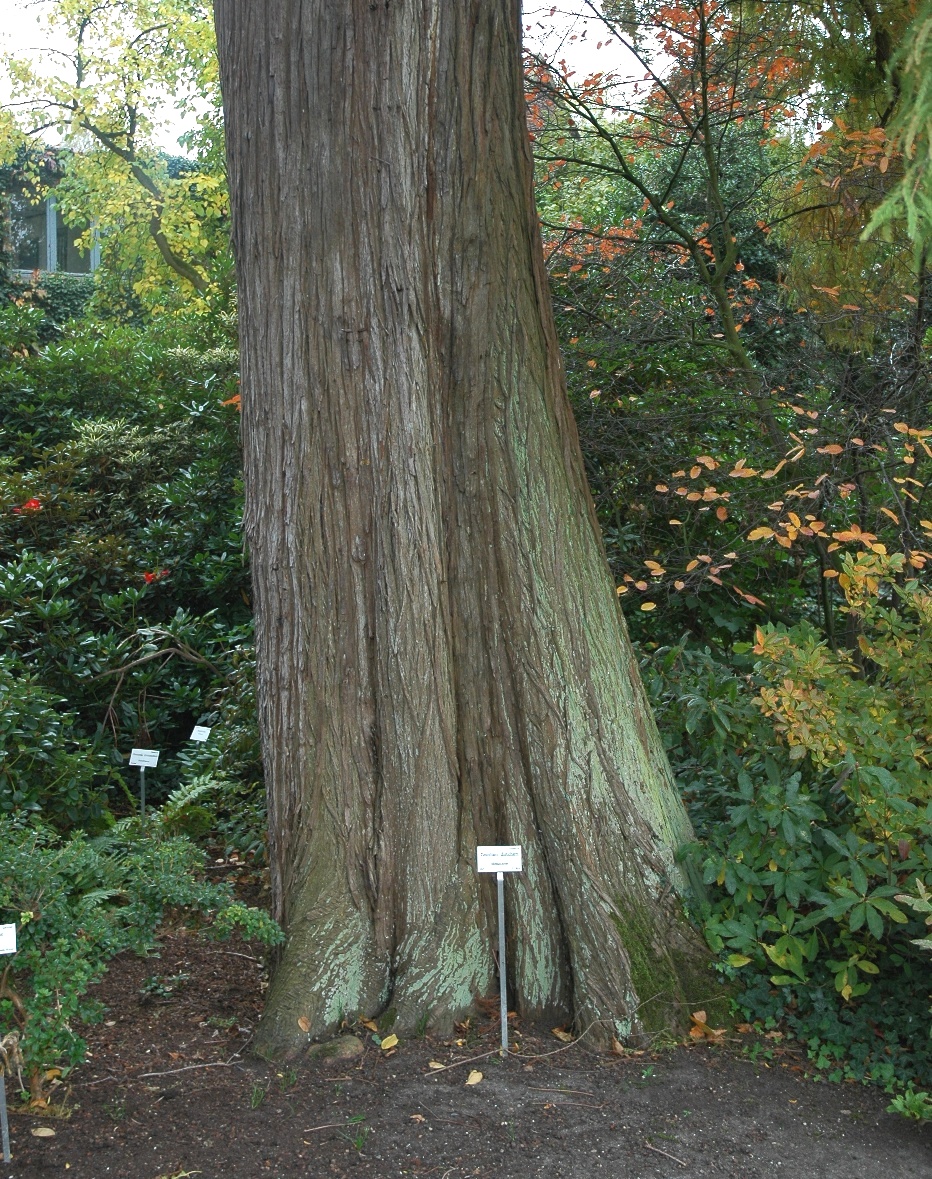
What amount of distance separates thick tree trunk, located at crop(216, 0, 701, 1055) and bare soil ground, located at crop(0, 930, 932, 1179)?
0.74 feet

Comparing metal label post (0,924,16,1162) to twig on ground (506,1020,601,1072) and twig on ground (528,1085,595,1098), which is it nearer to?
twig on ground (506,1020,601,1072)

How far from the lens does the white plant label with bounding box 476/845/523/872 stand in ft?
12.2

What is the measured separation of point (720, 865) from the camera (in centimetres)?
392

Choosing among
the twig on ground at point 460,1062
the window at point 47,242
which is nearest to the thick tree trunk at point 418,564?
the twig on ground at point 460,1062

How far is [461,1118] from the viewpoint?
3.39 metres

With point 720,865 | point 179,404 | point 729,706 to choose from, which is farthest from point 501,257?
point 179,404

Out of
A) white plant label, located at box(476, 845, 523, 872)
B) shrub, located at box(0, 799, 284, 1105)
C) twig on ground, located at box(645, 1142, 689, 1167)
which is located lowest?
twig on ground, located at box(645, 1142, 689, 1167)

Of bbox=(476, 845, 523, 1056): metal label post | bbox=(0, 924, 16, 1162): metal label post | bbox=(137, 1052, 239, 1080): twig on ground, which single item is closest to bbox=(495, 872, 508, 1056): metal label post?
bbox=(476, 845, 523, 1056): metal label post

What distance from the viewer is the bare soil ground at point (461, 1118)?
3.18 metres

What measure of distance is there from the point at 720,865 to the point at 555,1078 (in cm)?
90

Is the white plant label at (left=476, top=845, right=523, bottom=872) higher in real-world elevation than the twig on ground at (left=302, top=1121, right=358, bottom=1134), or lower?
higher

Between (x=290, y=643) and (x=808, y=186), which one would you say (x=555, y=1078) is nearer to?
(x=290, y=643)

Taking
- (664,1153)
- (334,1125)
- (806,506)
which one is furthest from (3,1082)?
(806,506)

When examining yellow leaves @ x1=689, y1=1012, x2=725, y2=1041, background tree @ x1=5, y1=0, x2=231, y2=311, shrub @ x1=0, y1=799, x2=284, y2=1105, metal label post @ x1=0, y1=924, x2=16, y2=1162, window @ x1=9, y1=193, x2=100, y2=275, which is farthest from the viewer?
window @ x1=9, y1=193, x2=100, y2=275
